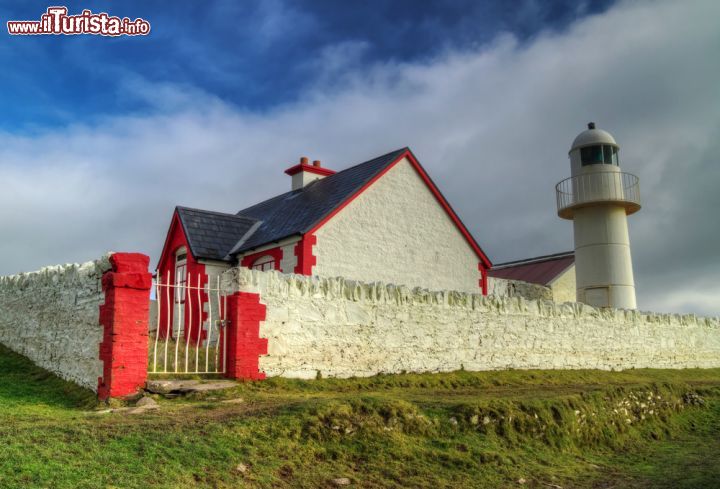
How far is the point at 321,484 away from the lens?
6633mm

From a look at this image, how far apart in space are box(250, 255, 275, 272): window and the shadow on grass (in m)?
6.92

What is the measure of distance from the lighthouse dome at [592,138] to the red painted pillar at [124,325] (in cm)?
1889

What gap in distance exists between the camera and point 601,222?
23797 millimetres

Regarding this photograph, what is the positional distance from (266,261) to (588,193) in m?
12.7

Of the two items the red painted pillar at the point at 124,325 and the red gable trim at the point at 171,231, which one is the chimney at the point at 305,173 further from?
the red painted pillar at the point at 124,325

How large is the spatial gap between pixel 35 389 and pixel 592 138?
67.6ft

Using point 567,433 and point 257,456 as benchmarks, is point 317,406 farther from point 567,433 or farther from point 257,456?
point 567,433

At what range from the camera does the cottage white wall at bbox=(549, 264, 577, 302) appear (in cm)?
2866

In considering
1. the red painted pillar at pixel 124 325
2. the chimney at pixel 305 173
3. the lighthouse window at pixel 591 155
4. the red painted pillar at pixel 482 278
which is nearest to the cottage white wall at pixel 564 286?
the lighthouse window at pixel 591 155

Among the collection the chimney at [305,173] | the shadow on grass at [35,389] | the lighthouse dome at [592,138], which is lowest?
the shadow on grass at [35,389]

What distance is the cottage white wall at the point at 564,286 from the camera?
28656mm

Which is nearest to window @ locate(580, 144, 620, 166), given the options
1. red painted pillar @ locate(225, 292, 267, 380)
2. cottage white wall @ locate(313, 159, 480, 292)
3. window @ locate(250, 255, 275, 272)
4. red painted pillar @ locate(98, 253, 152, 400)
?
cottage white wall @ locate(313, 159, 480, 292)

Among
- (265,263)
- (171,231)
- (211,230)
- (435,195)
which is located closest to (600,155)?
(435,195)

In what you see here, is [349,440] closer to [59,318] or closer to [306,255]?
[59,318]
